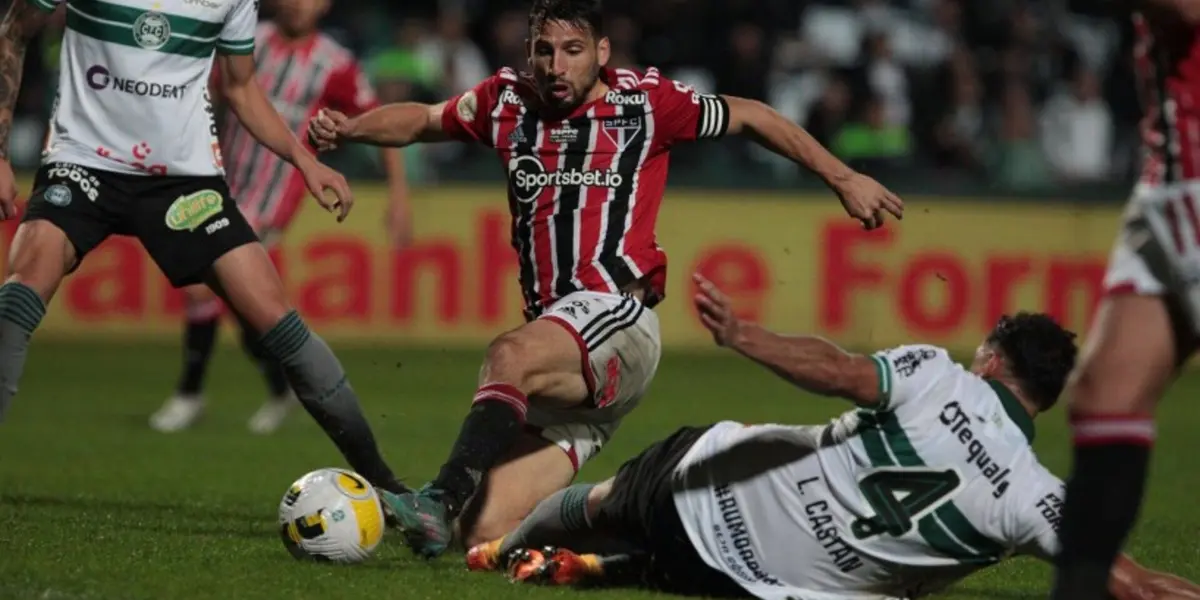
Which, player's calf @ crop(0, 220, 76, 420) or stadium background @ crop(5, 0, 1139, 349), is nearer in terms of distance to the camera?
player's calf @ crop(0, 220, 76, 420)

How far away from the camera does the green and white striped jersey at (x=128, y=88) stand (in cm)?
667

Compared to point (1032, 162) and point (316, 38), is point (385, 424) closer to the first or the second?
point (316, 38)

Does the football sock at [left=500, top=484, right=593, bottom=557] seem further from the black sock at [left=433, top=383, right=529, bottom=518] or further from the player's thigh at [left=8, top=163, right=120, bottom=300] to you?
the player's thigh at [left=8, top=163, right=120, bottom=300]

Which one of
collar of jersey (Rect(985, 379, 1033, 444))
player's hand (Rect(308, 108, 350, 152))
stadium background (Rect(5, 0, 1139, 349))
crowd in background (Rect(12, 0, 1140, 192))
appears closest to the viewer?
collar of jersey (Rect(985, 379, 1033, 444))

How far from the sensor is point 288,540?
Answer: 5742mm

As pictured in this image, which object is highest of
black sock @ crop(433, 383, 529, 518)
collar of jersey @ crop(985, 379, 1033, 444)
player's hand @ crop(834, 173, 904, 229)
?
player's hand @ crop(834, 173, 904, 229)

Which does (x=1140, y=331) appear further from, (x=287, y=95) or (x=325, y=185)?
(x=287, y=95)

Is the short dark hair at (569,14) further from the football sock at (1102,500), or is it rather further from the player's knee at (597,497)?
the football sock at (1102,500)

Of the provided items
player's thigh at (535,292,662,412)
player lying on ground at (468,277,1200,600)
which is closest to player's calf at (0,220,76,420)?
A: player's thigh at (535,292,662,412)

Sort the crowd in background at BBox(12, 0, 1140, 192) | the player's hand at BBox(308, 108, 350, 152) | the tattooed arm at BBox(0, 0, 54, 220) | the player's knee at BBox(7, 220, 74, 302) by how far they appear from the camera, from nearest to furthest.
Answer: the player's knee at BBox(7, 220, 74, 302) → the tattooed arm at BBox(0, 0, 54, 220) → the player's hand at BBox(308, 108, 350, 152) → the crowd in background at BBox(12, 0, 1140, 192)

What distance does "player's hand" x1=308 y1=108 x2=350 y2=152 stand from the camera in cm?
671

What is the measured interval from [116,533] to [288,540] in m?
0.89

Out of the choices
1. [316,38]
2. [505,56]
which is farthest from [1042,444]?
[505,56]

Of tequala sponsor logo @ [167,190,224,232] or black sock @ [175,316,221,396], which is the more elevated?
tequala sponsor logo @ [167,190,224,232]
